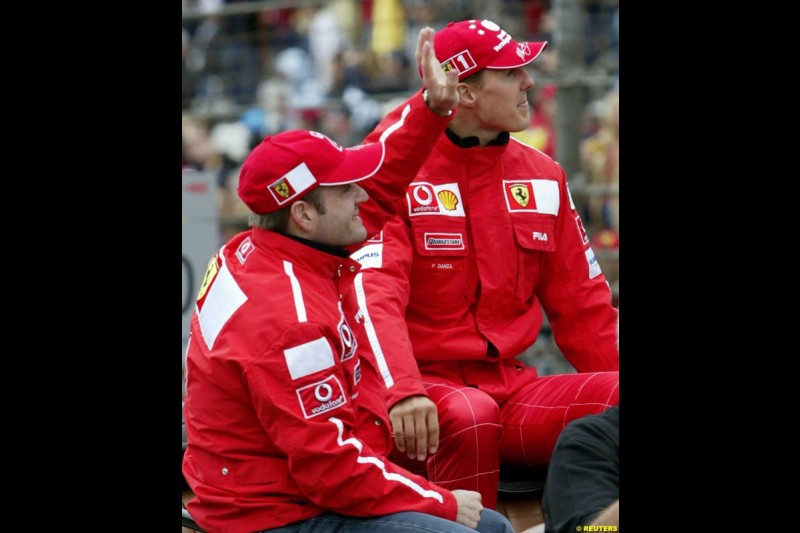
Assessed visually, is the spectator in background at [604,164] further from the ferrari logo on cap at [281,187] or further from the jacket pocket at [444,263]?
the ferrari logo on cap at [281,187]

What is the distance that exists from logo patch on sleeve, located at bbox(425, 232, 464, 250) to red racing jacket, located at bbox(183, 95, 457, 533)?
74 cm

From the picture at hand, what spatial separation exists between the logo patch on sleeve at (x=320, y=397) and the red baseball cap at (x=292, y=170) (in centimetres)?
55

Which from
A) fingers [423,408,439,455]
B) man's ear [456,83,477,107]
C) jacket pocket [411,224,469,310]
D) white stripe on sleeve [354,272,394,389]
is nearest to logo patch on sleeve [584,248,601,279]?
jacket pocket [411,224,469,310]

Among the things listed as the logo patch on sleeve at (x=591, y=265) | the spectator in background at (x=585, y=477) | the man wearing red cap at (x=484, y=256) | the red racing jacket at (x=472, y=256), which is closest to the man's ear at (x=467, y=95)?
the man wearing red cap at (x=484, y=256)

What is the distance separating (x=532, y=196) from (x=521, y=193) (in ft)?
0.13

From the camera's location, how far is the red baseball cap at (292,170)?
3422mm

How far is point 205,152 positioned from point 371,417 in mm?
6892

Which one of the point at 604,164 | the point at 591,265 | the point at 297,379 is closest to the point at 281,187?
the point at 297,379

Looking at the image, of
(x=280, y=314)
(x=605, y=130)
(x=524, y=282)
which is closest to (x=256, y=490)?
(x=280, y=314)

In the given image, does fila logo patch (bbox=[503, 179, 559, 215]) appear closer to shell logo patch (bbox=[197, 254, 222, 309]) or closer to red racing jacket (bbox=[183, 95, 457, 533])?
red racing jacket (bbox=[183, 95, 457, 533])

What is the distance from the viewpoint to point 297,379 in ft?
10.3

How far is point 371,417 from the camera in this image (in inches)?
138

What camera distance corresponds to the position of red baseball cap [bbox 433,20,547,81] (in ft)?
13.7
